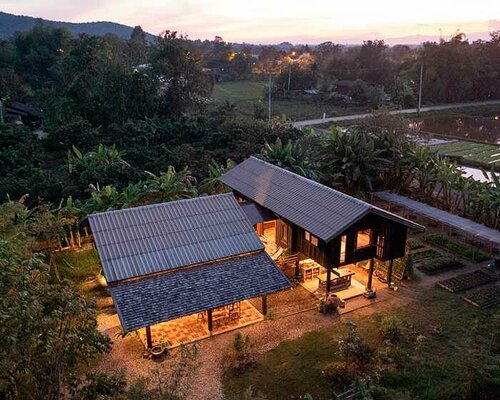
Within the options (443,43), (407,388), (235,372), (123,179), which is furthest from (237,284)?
(443,43)

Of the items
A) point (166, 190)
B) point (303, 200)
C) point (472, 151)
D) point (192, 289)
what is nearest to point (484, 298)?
point (303, 200)

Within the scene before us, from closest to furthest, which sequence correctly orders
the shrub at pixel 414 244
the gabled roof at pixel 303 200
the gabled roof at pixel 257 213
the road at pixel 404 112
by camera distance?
the gabled roof at pixel 303 200
the gabled roof at pixel 257 213
the shrub at pixel 414 244
the road at pixel 404 112

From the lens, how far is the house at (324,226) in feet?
55.2

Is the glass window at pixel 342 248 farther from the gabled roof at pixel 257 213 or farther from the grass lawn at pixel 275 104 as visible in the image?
the grass lawn at pixel 275 104

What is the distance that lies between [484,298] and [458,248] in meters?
5.15

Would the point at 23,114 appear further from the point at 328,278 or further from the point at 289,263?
the point at 328,278

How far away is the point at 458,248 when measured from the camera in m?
22.8

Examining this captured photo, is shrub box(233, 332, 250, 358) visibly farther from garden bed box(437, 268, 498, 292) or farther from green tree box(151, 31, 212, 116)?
green tree box(151, 31, 212, 116)

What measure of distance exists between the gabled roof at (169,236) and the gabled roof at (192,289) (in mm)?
341

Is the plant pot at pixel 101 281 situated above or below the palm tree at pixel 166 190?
below

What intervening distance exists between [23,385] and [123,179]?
78.3ft

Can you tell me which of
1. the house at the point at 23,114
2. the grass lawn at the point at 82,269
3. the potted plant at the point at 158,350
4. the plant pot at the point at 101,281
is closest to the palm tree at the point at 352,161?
the grass lawn at the point at 82,269

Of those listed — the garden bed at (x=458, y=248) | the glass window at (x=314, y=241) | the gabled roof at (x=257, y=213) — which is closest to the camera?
the glass window at (x=314, y=241)

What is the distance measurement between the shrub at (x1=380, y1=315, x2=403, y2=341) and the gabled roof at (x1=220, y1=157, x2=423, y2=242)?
3.41 m
